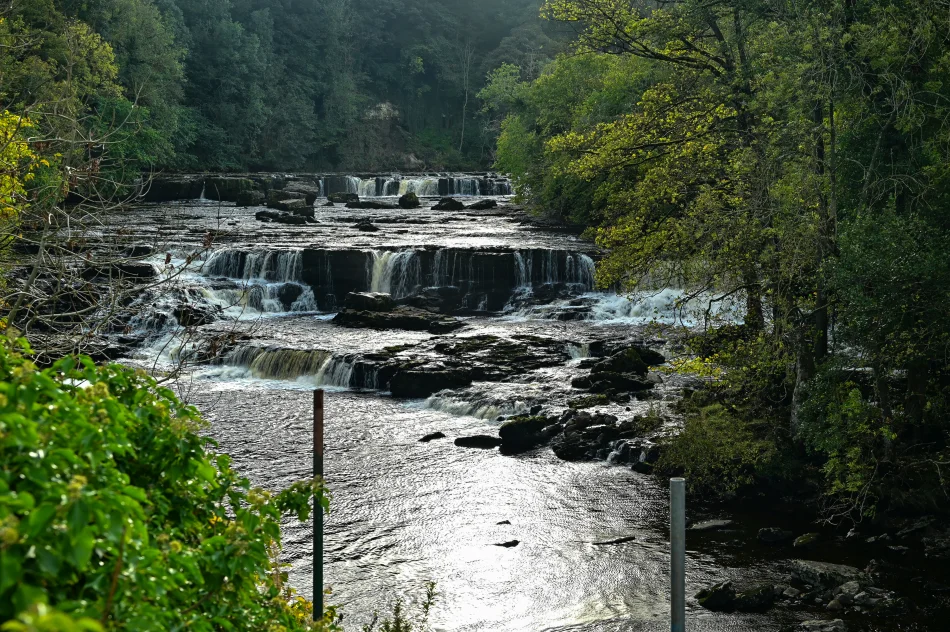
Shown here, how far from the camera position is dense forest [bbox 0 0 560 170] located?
5369 centimetres

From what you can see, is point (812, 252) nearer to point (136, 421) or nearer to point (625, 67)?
point (136, 421)

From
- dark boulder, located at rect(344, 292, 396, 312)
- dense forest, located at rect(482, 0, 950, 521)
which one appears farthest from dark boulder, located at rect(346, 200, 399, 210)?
dense forest, located at rect(482, 0, 950, 521)

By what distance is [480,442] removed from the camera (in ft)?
55.0

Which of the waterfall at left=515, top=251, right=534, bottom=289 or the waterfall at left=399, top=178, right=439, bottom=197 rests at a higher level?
the waterfall at left=399, top=178, right=439, bottom=197

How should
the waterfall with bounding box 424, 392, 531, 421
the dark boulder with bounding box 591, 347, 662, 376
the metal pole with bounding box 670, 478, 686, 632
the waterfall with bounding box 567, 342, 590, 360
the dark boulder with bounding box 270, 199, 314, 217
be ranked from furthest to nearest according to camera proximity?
the dark boulder with bounding box 270, 199, 314, 217
the waterfall with bounding box 567, 342, 590, 360
the dark boulder with bounding box 591, 347, 662, 376
the waterfall with bounding box 424, 392, 531, 421
the metal pole with bounding box 670, 478, 686, 632

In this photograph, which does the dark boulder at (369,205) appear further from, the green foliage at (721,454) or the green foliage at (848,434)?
the green foliage at (848,434)

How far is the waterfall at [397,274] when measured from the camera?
97.6 feet

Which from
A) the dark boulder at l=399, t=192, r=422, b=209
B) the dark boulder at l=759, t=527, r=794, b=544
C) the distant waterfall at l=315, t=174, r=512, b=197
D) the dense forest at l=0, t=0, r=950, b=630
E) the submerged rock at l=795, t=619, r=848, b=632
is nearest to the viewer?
the dense forest at l=0, t=0, r=950, b=630

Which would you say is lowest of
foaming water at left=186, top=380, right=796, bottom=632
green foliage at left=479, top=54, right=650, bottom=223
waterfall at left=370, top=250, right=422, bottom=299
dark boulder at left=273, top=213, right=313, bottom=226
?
foaming water at left=186, top=380, right=796, bottom=632

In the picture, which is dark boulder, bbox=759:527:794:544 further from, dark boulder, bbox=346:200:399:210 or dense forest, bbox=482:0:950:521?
dark boulder, bbox=346:200:399:210

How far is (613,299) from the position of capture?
27281 millimetres

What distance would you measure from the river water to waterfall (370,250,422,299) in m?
0.05

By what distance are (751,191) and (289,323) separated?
618 inches

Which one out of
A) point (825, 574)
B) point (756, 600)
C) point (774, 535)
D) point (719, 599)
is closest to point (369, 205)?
point (774, 535)
